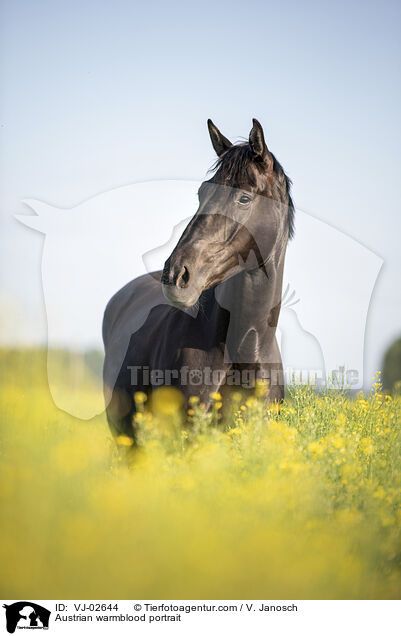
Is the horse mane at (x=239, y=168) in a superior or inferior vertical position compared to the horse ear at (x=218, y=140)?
inferior

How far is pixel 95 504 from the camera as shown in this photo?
255cm

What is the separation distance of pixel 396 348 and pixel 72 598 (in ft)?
73.8

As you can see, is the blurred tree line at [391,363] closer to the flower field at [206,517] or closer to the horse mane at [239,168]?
the flower field at [206,517]

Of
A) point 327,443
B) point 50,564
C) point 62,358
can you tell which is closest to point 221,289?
point 327,443

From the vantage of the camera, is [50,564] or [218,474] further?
[218,474]

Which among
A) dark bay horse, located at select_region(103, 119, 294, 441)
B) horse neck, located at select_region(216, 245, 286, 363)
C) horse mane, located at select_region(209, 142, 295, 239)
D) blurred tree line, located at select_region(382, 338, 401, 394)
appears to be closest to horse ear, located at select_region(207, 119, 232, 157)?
dark bay horse, located at select_region(103, 119, 294, 441)

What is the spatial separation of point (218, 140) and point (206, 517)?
2.90m

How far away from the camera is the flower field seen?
228 cm
